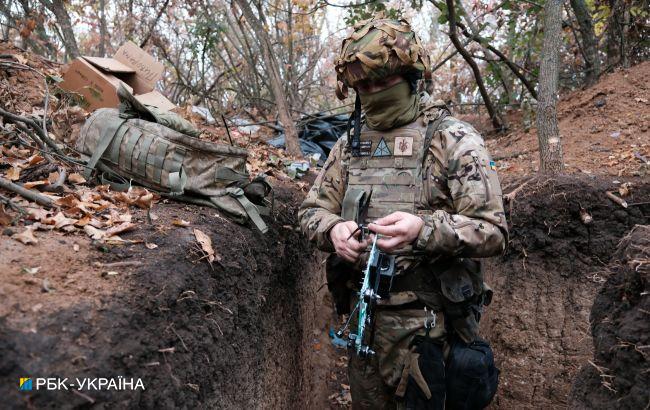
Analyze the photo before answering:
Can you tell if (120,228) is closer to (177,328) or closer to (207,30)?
(177,328)

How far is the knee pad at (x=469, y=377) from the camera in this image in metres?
2.20

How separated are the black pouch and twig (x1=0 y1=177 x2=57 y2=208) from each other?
138 cm

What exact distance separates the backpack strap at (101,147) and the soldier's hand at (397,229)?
1.76 metres

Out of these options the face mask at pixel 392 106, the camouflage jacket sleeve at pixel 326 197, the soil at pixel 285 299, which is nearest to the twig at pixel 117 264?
the soil at pixel 285 299

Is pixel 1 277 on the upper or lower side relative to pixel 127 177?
lower

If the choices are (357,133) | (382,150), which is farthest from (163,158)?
(382,150)

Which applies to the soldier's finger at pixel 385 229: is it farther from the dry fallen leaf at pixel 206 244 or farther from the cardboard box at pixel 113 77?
the cardboard box at pixel 113 77

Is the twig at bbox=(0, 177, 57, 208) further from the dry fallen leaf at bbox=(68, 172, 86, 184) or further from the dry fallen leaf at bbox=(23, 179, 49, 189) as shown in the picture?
the dry fallen leaf at bbox=(68, 172, 86, 184)

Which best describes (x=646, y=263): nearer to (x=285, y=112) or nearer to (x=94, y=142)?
(x=94, y=142)

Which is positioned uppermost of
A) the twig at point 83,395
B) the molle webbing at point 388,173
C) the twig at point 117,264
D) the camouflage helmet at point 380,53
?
the camouflage helmet at point 380,53

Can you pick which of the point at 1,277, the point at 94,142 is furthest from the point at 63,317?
the point at 94,142

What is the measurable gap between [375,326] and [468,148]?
959 millimetres

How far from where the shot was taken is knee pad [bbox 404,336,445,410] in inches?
86.5

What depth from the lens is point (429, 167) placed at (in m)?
2.26
